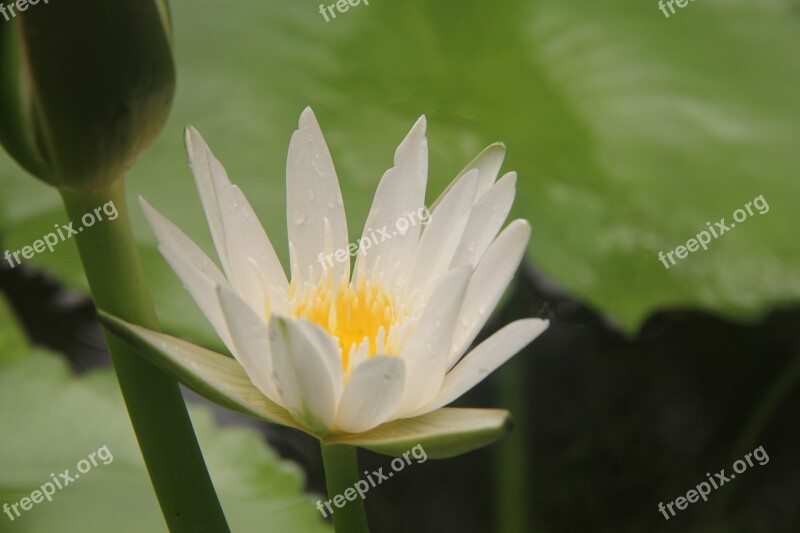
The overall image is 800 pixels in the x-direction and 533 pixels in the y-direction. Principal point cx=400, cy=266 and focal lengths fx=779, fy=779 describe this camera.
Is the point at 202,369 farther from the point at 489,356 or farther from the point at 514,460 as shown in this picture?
the point at 514,460

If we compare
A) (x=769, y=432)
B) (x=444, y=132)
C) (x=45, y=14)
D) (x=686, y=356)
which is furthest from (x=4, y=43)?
(x=769, y=432)

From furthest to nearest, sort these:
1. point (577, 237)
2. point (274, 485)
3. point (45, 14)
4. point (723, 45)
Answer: point (723, 45)
point (577, 237)
point (274, 485)
point (45, 14)

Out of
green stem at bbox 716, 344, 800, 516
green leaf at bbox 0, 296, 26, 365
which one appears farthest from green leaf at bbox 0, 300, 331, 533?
green stem at bbox 716, 344, 800, 516

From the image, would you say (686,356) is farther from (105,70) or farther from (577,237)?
(105,70)

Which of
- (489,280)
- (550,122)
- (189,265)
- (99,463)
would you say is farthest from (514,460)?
(189,265)

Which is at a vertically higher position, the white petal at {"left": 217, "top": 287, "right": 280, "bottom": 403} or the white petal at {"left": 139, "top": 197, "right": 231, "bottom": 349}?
the white petal at {"left": 139, "top": 197, "right": 231, "bottom": 349}

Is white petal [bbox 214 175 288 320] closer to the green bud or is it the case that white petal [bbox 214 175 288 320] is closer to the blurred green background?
the green bud
